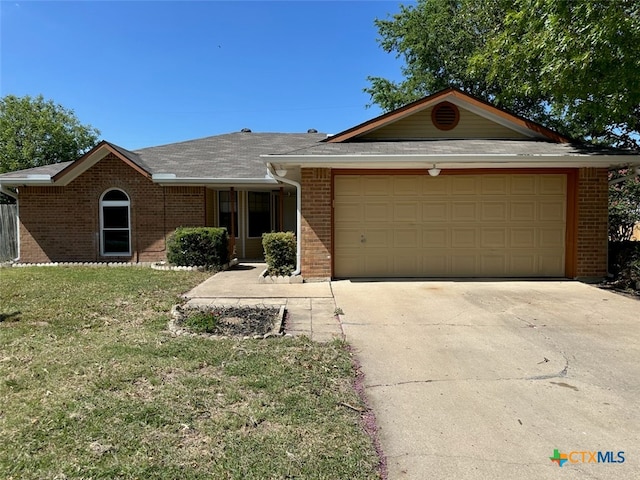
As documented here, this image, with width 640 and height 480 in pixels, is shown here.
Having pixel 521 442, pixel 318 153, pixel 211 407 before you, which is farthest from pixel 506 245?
pixel 211 407

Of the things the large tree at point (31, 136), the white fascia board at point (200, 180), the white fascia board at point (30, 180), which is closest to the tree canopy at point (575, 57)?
the white fascia board at point (200, 180)

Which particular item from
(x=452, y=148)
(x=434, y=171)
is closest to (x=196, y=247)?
(x=434, y=171)

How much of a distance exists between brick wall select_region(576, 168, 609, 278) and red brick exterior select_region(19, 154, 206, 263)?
10045 millimetres

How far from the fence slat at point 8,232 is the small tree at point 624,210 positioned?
64.7ft

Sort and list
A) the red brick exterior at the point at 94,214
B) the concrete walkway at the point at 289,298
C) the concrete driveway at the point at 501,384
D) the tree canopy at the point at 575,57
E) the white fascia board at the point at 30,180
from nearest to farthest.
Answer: the concrete driveway at the point at 501,384 → the concrete walkway at the point at 289,298 → the tree canopy at the point at 575,57 → the white fascia board at the point at 30,180 → the red brick exterior at the point at 94,214

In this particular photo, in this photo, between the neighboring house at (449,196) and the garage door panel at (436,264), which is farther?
the garage door panel at (436,264)

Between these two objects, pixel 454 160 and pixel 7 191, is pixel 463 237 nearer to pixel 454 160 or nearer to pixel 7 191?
pixel 454 160

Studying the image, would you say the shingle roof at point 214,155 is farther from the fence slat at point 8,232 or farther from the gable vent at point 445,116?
the gable vent at point 445,116

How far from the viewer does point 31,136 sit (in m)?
30.6

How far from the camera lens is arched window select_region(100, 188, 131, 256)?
41.3ft

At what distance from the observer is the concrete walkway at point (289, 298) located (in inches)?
215

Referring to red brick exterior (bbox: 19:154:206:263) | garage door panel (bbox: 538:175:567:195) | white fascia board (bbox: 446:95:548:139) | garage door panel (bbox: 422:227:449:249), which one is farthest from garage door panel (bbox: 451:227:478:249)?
red brick exterior (bbox: 19:154:206:263)

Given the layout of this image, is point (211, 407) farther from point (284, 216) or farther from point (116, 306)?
point (284, 216)

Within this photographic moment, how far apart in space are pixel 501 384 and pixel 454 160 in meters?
5.43
